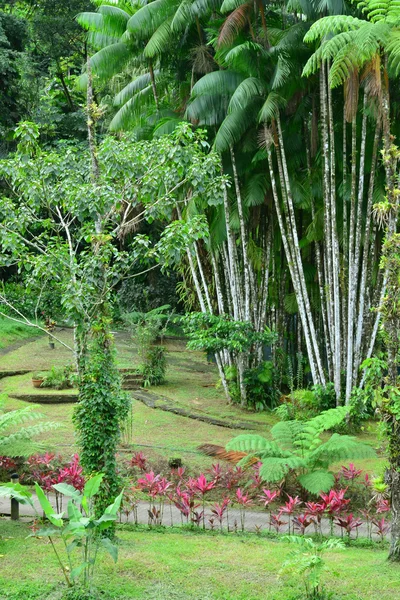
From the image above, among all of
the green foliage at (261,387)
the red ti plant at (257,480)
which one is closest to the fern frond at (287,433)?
the red ti plant at (257,480)

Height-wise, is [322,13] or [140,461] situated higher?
[322,13]

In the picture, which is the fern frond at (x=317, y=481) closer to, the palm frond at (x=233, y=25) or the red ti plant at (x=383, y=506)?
the red ti plant at (x=383, y=506)

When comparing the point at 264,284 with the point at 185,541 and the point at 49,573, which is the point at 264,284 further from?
the point at 49,573

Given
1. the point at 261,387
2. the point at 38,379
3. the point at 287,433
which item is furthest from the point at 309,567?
the point at 38,379

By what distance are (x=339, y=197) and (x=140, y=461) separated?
716cm

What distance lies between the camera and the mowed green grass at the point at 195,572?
5555 millimetres

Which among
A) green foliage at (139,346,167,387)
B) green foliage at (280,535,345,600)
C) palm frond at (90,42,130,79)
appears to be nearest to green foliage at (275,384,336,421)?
green foliage at (139,346,167,387)

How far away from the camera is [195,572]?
5977mm

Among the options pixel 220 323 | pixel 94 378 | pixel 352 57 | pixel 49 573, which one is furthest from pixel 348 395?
pixel 49 573

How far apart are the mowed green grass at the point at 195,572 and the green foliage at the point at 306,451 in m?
1.25

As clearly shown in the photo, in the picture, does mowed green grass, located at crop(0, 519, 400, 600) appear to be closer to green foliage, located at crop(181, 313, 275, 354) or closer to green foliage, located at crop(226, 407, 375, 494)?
green foliage, located at crop(226, 407, 375, 494)

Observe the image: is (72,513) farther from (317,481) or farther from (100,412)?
(317,481)

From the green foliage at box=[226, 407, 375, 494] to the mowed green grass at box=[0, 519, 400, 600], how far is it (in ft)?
4.11

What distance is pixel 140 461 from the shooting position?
30.1 feet
